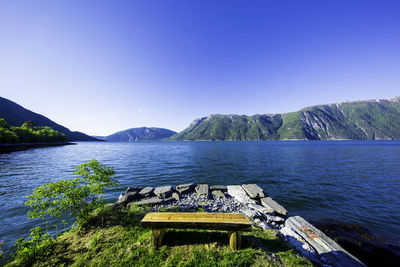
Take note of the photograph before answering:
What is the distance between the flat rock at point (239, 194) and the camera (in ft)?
33.2

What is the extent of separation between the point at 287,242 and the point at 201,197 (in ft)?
20.5

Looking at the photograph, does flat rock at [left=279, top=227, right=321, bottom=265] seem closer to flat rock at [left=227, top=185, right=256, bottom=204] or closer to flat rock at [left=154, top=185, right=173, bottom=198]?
flat rock at [left=227, top=185, right=256, bottom=204]

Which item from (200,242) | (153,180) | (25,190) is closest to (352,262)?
(200,242)

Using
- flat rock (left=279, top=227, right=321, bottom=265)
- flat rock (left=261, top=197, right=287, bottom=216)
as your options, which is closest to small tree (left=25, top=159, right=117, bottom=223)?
flat rock (left=279, top=227, right=321, bottom=265)

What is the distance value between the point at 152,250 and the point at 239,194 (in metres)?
8.24

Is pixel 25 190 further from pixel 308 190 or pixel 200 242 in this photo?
pixel 308 190

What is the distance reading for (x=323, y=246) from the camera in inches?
227

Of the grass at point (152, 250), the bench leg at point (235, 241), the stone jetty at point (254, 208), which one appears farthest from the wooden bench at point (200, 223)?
the stone jetty at point (254, 208)

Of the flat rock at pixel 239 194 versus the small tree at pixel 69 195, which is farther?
the flat rock at pixel 239 194

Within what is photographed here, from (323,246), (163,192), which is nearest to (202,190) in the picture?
(163,192)

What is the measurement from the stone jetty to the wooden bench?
303 cm

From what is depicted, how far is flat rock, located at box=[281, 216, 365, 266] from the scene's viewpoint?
16.9 feet

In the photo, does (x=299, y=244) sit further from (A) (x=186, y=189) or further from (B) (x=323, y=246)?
(A) (x=186, y=189)

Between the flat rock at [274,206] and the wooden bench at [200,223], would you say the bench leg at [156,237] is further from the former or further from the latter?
the flat rock at [274,206]
